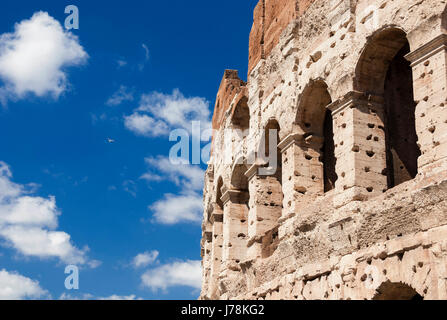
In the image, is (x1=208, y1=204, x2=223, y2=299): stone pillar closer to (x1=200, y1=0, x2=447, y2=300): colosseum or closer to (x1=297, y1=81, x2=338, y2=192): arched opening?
(x1=200, y1=0, x2=447, y2=300): colosseum

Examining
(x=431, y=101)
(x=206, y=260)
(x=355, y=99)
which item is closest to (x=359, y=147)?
(x=355, y=99)

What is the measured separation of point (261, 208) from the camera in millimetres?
12477

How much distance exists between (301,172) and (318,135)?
28.4 inches

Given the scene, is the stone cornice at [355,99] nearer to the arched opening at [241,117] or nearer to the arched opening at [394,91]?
the arched opening at [394,91]

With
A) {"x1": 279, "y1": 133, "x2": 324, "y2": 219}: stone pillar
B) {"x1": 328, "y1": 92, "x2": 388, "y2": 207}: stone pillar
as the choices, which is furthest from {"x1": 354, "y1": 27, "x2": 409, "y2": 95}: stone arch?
{"x1": 279, "y1": 133, "x2": 324, "y2": 219}: stone pillar

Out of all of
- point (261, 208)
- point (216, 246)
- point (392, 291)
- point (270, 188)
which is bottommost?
point (392, 291)

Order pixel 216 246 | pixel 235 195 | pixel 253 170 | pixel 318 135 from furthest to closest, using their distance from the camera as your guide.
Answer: pixel 216 246
pixel 235 195
pixel 253 170
pixel 318 135

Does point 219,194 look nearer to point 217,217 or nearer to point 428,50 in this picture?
point 217,217

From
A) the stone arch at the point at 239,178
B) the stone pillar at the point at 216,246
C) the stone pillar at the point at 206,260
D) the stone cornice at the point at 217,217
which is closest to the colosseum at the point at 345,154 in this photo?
the stone arch at the point at 239,178

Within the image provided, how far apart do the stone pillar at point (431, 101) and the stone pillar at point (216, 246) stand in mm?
8106

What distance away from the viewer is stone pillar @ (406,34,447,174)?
7863mm
